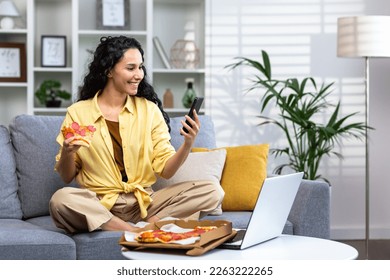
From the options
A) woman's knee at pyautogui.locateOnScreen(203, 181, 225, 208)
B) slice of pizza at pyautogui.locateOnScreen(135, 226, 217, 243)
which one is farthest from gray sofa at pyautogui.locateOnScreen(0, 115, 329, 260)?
slice of pizza at pyautogui.locateOnScreen(135, 226, 217, 243)

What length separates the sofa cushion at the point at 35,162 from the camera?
3582 mm

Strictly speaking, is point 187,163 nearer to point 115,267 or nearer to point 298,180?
point 298,180

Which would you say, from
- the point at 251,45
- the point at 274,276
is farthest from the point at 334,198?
the point at 274,276

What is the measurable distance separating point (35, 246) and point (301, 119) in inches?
90.6

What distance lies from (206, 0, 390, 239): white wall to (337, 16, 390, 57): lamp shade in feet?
2.09

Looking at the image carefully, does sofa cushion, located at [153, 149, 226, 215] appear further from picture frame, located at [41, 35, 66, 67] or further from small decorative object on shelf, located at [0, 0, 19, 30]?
small decorative object on shelf, located at [0, 0, 19, 30]

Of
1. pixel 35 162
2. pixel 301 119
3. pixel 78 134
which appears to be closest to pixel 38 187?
pixel 35 162

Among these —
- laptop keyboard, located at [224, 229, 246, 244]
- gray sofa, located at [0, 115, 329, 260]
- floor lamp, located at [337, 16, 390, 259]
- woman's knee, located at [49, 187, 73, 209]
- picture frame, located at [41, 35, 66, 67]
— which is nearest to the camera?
laptop keyboard, located at [224, 229, 246, 244]

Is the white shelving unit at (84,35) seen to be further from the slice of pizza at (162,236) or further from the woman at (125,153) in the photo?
the slice of pizza at (162,236)

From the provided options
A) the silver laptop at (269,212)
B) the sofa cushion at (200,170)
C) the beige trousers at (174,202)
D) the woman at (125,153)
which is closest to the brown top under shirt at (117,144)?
the woman at (125,153)

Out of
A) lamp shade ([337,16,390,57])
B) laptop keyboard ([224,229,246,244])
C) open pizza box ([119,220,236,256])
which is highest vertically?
lamp shade ([337,16,390,57])

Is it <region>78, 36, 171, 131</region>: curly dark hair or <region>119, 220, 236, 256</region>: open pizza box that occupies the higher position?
<region>78, 36, 171, 131</region>: curly dark hair

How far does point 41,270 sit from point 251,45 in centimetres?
381

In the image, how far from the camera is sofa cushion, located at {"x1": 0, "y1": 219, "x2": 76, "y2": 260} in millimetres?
2953
